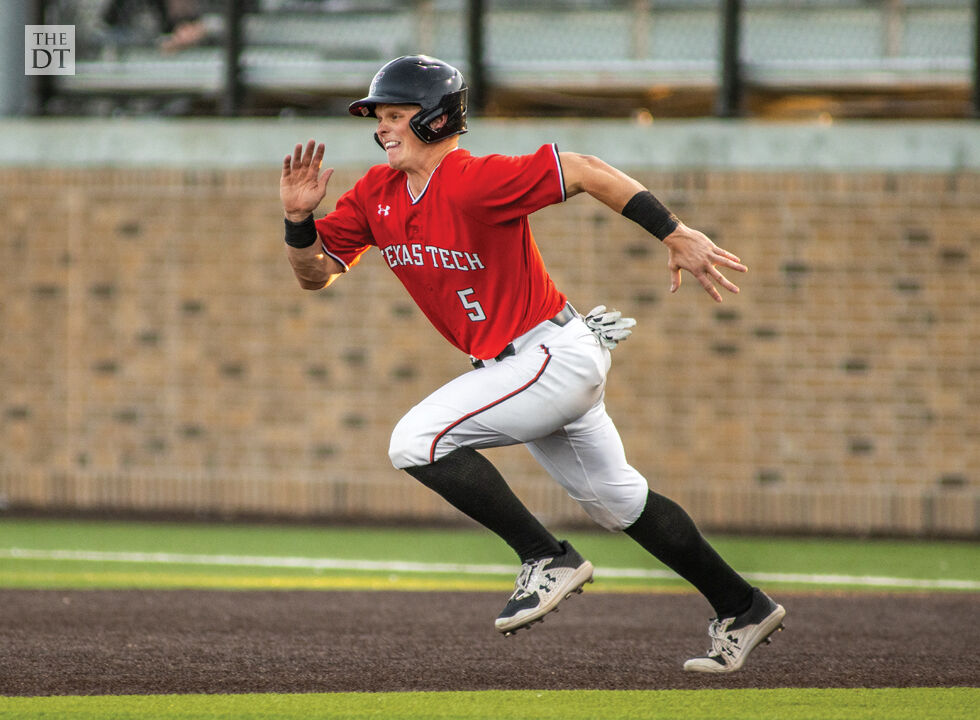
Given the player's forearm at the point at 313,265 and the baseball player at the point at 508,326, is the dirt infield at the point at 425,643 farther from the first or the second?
the player's forearm at the point at 313,265

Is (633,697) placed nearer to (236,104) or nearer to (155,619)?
(155,619)

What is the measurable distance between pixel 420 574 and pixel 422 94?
4465mm

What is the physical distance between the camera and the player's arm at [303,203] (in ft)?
17.8

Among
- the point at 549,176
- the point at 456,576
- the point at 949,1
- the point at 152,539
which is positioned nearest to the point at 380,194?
the point at 549,176

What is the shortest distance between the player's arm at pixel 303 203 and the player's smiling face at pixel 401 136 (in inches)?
10.8

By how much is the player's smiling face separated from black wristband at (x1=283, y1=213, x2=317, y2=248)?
0.44 meters

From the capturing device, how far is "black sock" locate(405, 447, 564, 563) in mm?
5020

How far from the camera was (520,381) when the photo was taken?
5086 mm

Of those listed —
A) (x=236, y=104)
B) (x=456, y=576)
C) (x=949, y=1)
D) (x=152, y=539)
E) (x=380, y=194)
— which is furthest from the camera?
(x=236, y=104)

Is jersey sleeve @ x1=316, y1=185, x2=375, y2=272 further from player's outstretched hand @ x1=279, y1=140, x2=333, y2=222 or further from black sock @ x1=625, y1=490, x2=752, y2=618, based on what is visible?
black sock @ x1=625, y1=490, x2=752, y2=618

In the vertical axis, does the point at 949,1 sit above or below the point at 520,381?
above

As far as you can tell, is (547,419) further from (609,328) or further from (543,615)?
(543,615)

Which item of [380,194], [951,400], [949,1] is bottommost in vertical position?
[951,400]

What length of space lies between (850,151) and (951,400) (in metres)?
2.16
